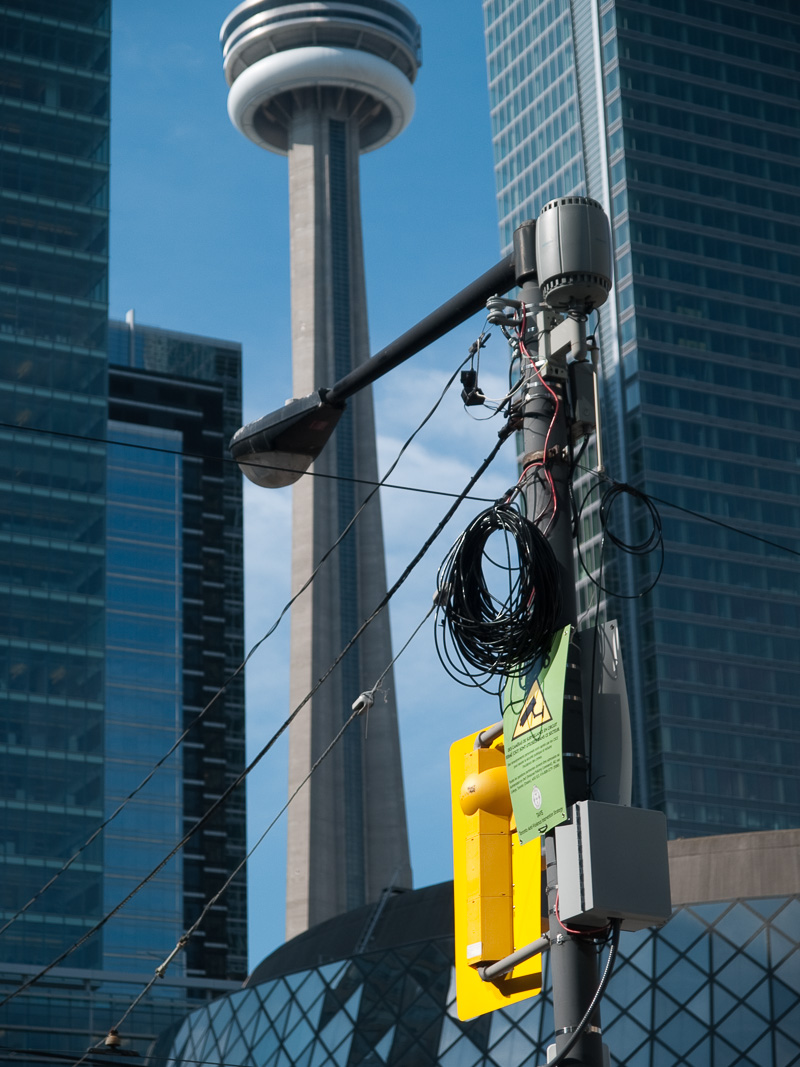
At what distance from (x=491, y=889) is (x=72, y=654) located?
144 m

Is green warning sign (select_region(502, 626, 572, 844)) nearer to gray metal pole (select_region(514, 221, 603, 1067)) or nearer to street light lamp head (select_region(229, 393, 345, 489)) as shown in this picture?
gray metal pole (select_region(514, 221, 603, 1067))

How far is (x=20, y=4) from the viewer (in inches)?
6496

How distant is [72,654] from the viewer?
15112 centimetres

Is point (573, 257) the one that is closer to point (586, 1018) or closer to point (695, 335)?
point (586, 1018)

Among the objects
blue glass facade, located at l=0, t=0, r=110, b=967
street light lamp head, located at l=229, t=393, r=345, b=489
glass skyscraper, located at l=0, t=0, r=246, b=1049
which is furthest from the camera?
blue glass facade, located at l=0, t=0, r=110, b=967

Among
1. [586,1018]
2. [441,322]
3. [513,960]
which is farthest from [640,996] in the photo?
[586,1018]

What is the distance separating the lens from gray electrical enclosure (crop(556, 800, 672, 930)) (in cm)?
955

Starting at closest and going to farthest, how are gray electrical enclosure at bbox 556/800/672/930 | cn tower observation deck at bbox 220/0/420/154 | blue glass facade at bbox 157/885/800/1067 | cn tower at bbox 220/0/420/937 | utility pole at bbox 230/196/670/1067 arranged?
gray electrical enclosure at bbox 556/800/672/930, utility pole at bbox 230/196/670/1067, blue glass facade at bbox 157/885/800/1067, cn tower at bbox 220/0/420/937, cn tower observation deck at bbox 220/0/420/154

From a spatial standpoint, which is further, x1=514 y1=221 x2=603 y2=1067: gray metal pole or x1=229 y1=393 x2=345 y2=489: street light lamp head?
x1=229 y1=393 x2=345 y2=489: street light lamp head

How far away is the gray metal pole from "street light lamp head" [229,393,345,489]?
2.92 metres

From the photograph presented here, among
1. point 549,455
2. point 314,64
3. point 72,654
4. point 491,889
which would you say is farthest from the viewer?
point 314,64

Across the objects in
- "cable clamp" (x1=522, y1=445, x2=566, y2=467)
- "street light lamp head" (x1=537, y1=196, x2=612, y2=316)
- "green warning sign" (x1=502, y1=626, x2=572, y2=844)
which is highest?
"street light lamp head" (x1=537, y1=196, x2=612, y2=316)

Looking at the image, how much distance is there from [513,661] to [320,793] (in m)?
153

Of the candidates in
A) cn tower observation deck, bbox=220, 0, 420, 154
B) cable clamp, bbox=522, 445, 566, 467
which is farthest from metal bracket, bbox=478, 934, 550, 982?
cn tower observation deck, bbox=220, 0, 420, 154
